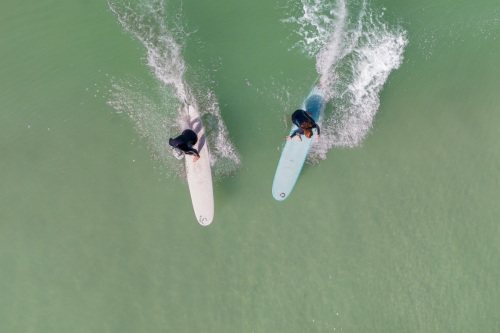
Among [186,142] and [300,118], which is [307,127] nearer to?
[300,118]

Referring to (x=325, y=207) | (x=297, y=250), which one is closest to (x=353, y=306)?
(x=297, y=250)

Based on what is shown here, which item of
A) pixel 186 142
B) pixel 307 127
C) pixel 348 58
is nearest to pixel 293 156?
pixel 307 127

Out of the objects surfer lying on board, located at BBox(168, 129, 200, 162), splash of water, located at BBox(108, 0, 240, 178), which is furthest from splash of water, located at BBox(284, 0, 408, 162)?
surfer lying on board, located at BBox(168, 129, 200, 162)

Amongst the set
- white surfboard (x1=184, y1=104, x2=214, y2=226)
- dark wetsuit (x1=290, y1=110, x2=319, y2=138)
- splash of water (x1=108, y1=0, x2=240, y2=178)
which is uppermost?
splash of water (x1=108, y1=0, x2=240, y2=178)

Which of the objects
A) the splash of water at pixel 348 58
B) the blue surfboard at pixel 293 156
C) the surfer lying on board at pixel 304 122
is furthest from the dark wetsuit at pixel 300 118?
the splash of water at pixel 348 58

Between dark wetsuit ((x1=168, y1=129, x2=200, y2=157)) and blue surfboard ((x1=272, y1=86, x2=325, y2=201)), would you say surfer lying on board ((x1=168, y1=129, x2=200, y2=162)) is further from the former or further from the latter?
blue surfboard ((x1=272, y1=86, x2=325, y2=201))

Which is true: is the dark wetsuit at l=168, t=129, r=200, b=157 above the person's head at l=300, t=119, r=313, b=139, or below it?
below

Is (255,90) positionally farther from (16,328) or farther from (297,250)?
(16,328)
